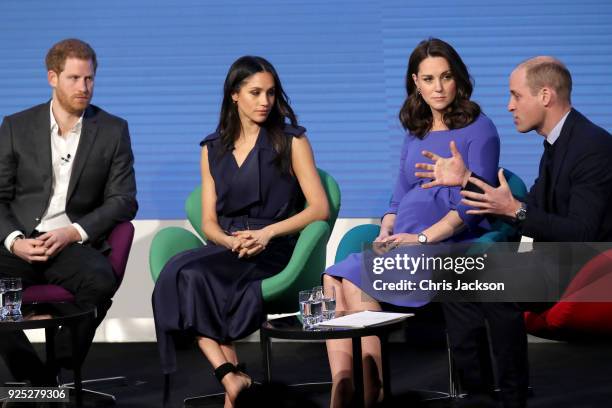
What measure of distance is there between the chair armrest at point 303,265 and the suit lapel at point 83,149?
109 cm

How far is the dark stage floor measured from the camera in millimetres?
4271

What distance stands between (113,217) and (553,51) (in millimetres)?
2721

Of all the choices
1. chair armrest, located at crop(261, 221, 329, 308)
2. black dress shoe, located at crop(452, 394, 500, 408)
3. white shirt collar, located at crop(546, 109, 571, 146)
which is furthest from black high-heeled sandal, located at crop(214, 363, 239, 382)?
white shirt collar, located at crop(546, 109, 571, 146)

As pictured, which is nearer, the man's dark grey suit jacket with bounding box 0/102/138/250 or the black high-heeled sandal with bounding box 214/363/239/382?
the black high-heeled sandal with bounding box 214/363/239/382

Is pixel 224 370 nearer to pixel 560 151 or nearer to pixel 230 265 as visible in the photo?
pixel 230 265

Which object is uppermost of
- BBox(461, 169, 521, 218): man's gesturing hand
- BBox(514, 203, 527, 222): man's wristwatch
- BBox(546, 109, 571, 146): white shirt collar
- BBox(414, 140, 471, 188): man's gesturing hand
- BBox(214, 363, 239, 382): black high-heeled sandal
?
BBox(546, 109, 571, 146): white shirt collar

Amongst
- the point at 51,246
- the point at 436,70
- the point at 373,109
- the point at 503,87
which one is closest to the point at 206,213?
the point at 51,246

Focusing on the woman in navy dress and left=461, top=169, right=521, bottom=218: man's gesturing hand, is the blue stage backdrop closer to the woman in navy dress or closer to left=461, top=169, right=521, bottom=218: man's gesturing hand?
the woman in navy dress

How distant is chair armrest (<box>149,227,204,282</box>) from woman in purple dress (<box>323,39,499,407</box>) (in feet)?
2.82

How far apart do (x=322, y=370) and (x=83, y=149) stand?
5.14 ft

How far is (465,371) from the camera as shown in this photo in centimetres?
380

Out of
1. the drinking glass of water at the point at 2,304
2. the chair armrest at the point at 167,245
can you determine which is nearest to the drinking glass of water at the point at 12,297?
the drinking glass of water at the point at 2,304

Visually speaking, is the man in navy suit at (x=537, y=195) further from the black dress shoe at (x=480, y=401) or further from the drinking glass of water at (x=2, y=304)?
the drinking glass of water at (x=2, y=304)

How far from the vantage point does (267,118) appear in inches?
181
